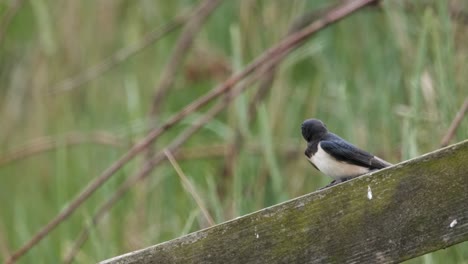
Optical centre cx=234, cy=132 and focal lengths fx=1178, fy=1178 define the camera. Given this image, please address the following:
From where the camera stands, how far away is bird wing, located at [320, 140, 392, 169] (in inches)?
75.2

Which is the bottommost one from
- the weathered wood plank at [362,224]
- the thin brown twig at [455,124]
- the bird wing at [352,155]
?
the weathered wood plank at [362,224]

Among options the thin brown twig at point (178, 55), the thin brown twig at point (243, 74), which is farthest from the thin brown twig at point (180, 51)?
the thin brown twig at point (243, 74)

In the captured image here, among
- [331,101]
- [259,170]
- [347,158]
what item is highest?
[331,101]

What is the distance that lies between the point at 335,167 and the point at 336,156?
0.06ft

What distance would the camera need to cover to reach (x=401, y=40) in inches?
115

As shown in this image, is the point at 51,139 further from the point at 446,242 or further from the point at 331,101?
the point at 446,242

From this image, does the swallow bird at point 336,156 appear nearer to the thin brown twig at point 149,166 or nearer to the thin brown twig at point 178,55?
the thin brown twig at point 149,166

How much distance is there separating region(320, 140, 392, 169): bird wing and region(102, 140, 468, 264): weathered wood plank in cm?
24

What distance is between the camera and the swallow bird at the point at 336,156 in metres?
1.92

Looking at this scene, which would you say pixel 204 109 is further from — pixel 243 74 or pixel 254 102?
pixel 243 74

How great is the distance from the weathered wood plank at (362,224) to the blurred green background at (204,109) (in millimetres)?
723

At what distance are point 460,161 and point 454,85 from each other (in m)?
0.93

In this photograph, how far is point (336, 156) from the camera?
1941 millimetres

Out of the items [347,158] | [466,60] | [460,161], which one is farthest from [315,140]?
[466,60]
